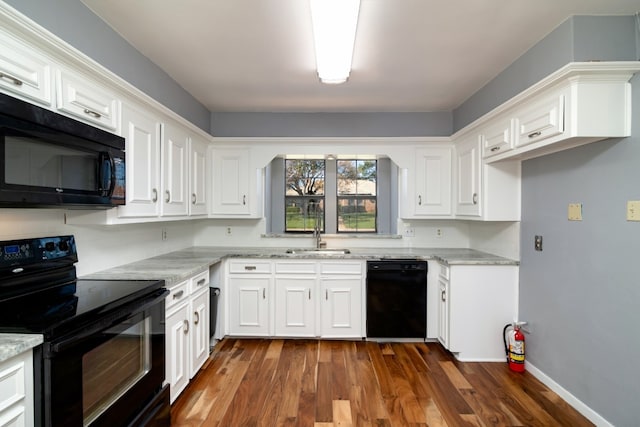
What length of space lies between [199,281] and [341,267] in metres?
1.36

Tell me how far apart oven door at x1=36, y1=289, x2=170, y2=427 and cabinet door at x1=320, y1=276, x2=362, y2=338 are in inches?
64.1

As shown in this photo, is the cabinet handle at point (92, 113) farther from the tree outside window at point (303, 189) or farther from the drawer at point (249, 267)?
the tree outside window at point (303, 189)

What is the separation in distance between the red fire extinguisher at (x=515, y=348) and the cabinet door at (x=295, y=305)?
69.0 inches

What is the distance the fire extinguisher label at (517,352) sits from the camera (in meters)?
2.56

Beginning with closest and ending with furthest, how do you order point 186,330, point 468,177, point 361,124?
point 186,330, point 468,177, point 361,124

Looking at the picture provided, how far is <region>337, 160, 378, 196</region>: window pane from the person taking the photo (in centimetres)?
482

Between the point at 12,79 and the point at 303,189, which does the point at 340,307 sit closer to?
the point at 303,189

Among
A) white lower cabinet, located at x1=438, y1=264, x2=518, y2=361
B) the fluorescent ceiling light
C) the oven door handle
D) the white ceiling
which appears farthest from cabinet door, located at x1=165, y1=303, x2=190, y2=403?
white lower cabinet, located at x1=438, y1=264, x2=518, y2=361

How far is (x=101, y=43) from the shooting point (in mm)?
1919

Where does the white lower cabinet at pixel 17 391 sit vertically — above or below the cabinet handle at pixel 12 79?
below

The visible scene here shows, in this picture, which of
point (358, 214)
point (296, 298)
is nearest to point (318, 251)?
point (296, 298)

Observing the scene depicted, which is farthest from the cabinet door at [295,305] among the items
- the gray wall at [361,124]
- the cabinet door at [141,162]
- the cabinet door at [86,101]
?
the cabinet door at [86,101]

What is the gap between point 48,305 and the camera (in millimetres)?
1378

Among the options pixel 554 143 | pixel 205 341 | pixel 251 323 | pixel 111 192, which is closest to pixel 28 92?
pixel 111 192
